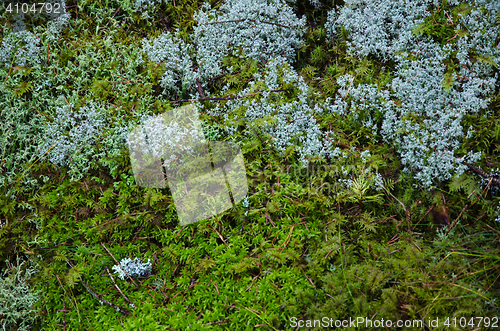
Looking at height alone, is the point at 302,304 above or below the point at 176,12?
below

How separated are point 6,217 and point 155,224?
4.71 ft

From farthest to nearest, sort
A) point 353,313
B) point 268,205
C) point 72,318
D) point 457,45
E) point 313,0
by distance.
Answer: point 313,0 → point 457,45 → point 268,205 → point 72,318 → point 353,313

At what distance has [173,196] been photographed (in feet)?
9.32

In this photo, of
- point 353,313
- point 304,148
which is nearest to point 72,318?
point 353,313

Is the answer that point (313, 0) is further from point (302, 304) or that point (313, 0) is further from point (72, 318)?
point (72, 318)

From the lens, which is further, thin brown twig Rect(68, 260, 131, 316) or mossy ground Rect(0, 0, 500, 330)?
thin brown twig Rect(68, 260, 131, 316)

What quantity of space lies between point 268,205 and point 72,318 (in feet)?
5.88

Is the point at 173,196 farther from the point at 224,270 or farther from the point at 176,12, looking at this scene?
the point at 176,12

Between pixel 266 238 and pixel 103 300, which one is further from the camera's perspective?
pixel 266 238

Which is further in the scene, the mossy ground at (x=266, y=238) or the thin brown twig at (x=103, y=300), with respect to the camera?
the thin brown twig at (x=103, y=300)

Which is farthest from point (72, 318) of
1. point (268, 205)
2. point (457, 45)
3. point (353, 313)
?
point (457, 45)

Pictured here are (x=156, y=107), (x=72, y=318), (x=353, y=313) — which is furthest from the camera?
(x=156, y=107)

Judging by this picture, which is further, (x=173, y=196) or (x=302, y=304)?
(x=173, y=196)

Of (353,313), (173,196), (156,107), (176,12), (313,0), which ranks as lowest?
(353,313)
